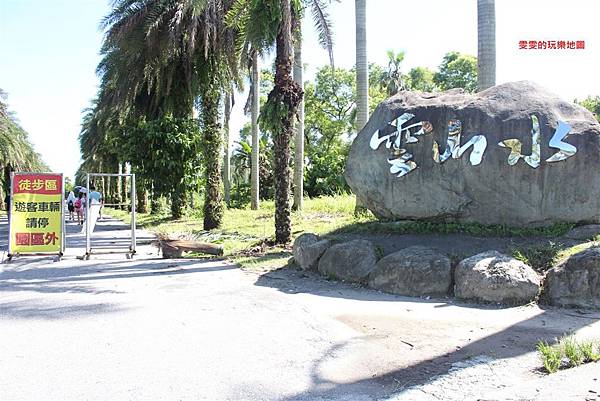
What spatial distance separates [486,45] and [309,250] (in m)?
6.03

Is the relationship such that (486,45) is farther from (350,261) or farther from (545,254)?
(350,261)

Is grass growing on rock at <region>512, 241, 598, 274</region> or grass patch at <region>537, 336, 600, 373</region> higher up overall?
grass growing on rock at <region>512, 241, 598, 274</region>

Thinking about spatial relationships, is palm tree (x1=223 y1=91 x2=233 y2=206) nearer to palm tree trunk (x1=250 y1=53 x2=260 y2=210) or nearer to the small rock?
palm tree trunk (x1=250 y1=53 x2=260 y2=210)

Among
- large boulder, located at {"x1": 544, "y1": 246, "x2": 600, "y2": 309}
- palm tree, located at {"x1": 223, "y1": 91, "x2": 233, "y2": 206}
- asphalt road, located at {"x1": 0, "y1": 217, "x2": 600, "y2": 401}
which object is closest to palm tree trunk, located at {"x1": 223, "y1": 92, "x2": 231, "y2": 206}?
palm tree, located at {"x1": 223, "y1": 91, "x2": 233, "y2": 206}

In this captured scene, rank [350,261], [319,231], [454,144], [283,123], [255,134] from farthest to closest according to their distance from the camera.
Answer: [255,134], [319,231], [283,123], [454,144], [350,261]

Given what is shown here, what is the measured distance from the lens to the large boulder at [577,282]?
7102 millimetres

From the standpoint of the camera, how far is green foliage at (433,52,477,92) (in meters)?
46.6

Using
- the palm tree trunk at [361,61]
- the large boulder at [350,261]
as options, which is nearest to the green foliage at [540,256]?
the large boulder at [350,261]

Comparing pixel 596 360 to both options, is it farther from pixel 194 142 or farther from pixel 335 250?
pixel 194 142

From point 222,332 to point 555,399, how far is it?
3517 mm

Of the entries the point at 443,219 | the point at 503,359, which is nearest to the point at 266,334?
the point at 503,359

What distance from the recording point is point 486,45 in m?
11.6

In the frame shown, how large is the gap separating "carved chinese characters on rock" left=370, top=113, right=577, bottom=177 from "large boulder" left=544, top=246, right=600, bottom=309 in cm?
269

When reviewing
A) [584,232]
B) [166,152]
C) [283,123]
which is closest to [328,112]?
[166,152]
